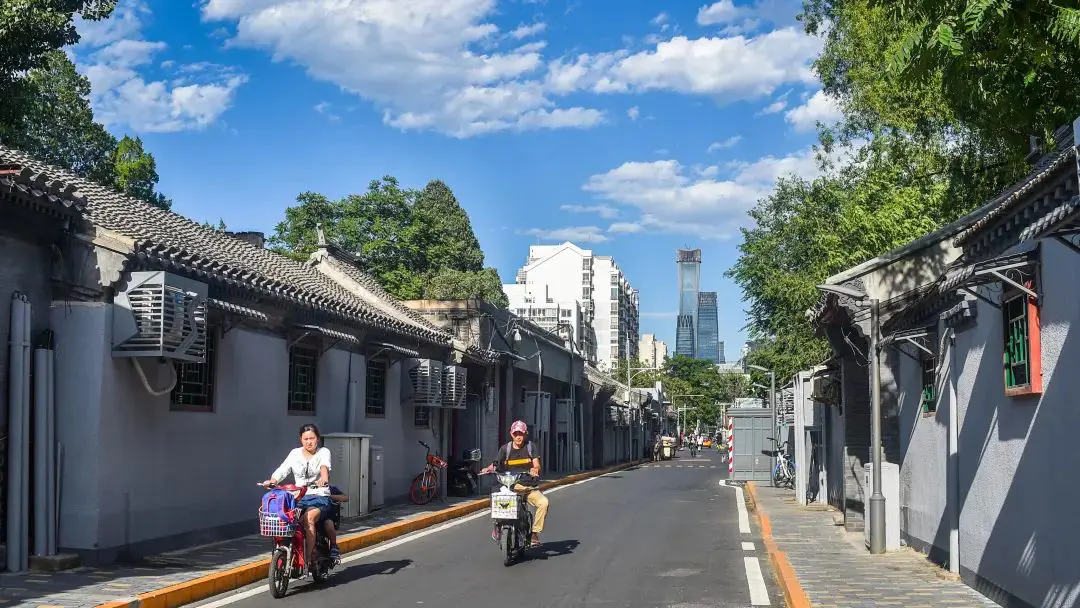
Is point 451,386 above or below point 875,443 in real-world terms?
above

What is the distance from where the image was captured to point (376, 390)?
22.6 m

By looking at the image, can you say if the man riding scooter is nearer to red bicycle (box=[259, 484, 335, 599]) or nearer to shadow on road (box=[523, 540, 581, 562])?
shadow on road (box=[523, 540, 581, 562])

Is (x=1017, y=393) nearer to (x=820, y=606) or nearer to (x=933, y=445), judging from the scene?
(x=820, y=606)

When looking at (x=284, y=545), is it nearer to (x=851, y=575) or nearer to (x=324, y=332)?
(x=851, y=575)

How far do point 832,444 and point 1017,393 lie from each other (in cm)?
1448

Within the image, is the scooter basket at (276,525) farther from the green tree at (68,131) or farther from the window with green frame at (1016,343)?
the green tree at (68,131)

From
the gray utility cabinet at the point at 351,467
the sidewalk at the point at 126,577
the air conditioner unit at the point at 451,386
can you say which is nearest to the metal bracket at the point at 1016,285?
the sidewalk at the point at 126,577

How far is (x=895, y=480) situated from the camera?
48.9 feet

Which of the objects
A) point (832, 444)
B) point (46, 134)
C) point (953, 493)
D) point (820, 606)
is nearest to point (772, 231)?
point (832, 444)

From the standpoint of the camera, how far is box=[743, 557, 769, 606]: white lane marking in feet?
35.9

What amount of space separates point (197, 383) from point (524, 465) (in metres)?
4.79

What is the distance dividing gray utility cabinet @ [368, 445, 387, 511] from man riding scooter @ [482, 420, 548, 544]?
6.01 metres

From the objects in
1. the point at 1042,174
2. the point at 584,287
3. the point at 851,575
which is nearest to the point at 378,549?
the point at 851,575

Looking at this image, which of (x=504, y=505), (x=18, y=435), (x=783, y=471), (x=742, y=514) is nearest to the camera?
(x=18, y=435)
